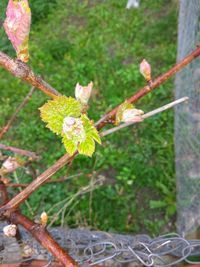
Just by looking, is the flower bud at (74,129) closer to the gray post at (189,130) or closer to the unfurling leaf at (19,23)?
the unfurling leaf at (19,23)

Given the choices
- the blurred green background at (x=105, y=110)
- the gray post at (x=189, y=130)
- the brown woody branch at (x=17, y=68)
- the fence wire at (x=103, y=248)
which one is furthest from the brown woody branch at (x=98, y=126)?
the blurred green background at (x=105, y=110)

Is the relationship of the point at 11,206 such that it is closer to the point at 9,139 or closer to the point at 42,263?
the point at 42,263

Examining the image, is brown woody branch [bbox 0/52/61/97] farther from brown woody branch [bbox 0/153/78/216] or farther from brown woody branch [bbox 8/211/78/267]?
brown woody branch [bbox 8/211/78/267]

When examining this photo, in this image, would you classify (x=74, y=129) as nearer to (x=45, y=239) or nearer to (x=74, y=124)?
(x=74, y=124)

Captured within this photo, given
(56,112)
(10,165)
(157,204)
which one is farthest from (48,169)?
(157,204)

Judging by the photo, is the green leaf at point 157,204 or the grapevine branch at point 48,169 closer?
the grapevine branch at point 48,169
